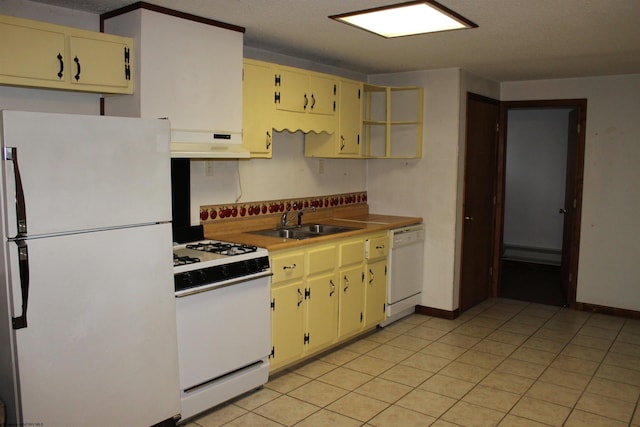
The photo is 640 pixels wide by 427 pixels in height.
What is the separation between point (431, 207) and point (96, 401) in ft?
11.5

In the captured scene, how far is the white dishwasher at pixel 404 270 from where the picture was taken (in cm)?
479

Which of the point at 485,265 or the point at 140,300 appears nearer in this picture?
the point at 140,300

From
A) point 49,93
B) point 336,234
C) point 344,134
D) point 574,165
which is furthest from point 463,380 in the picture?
point 49,93

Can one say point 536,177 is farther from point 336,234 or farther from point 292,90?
point 292,90

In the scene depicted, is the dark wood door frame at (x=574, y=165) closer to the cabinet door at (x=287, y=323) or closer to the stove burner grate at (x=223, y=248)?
the cabinet door at (x=287, y=323)

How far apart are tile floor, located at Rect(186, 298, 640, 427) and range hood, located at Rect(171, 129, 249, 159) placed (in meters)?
1.52

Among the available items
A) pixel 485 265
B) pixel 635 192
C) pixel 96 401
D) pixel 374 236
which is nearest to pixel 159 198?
pixel 96 401

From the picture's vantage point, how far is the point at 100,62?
291 cm

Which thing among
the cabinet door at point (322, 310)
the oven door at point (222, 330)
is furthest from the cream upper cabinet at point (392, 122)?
the oven door at point (222, 330)

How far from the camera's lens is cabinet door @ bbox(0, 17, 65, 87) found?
100 inches

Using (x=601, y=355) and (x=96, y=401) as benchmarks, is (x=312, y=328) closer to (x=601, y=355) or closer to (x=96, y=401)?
(x=96, y=401)

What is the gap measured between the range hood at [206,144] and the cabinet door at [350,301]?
1298 millimetres

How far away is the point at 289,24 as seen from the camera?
3.38 metres

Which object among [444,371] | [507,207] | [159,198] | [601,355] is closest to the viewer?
[159,198]
